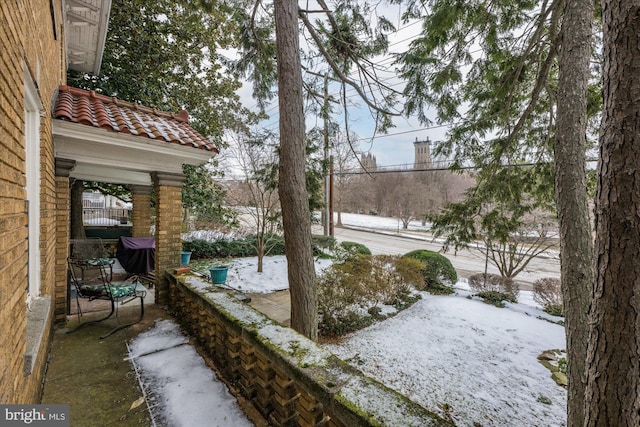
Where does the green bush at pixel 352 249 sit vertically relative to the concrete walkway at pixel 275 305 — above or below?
above

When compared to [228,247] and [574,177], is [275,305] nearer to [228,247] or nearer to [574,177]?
[574,177]

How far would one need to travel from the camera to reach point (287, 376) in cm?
197

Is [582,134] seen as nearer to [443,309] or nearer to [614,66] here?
[614,66]

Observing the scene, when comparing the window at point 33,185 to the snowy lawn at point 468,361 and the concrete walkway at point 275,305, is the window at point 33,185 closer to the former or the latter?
the concrete walkway at point 275,305

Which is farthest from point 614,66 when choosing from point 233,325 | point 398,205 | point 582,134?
point 398,205

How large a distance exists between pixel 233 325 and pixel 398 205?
22.4 metres

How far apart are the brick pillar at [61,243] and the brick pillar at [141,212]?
3.93 metres

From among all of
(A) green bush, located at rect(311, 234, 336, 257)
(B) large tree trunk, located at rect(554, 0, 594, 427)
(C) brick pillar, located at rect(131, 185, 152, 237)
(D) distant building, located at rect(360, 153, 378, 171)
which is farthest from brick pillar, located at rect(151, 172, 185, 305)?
(A) green bush, located at rect(311, 234, 336, 257)

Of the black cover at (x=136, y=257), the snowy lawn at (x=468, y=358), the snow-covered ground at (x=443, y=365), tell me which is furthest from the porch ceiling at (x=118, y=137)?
the snowy lawn at (x=468, y=358)

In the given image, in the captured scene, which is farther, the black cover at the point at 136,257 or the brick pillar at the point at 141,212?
the brick pillar at the point at 141,212

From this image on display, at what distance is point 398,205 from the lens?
23609 mm

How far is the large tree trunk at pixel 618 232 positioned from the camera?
3.11ft

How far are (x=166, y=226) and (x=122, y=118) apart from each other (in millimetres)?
1601

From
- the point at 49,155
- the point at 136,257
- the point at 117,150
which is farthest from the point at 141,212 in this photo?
the point at 49,155
